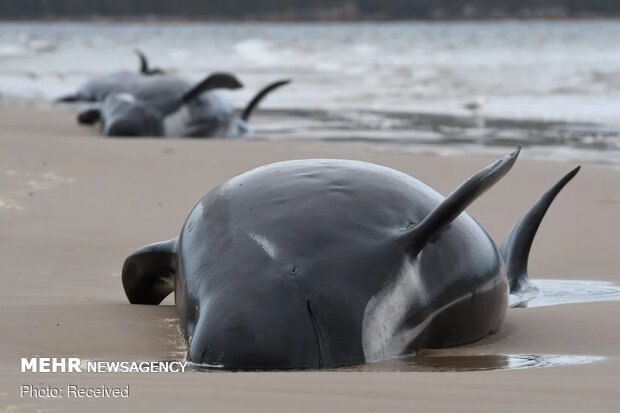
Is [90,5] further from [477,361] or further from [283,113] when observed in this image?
[477,361]

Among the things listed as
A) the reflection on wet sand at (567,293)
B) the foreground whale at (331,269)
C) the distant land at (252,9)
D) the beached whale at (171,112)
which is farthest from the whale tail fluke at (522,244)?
the distant land at (252,9)

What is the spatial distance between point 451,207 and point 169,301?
1.36 metres

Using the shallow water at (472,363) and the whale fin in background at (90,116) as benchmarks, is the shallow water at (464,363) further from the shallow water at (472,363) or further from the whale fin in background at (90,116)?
the whale fin in background at (90,116)

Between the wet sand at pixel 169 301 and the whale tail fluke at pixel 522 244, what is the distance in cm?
26

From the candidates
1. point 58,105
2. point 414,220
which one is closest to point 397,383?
point 414,220

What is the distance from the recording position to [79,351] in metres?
3.37

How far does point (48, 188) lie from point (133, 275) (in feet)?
9.65

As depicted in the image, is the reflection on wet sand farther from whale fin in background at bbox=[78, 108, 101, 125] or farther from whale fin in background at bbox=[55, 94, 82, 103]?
whale fin in background at bbox=[55, 94, 82, 103]

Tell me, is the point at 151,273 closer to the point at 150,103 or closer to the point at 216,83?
the point at 216,83

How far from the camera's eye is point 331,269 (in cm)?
312

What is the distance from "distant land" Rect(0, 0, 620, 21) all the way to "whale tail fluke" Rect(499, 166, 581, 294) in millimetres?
96666

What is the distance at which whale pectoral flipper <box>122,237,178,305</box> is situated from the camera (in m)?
3.91

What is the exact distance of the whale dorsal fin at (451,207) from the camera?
128 inches

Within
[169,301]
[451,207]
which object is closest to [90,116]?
[169,301]
